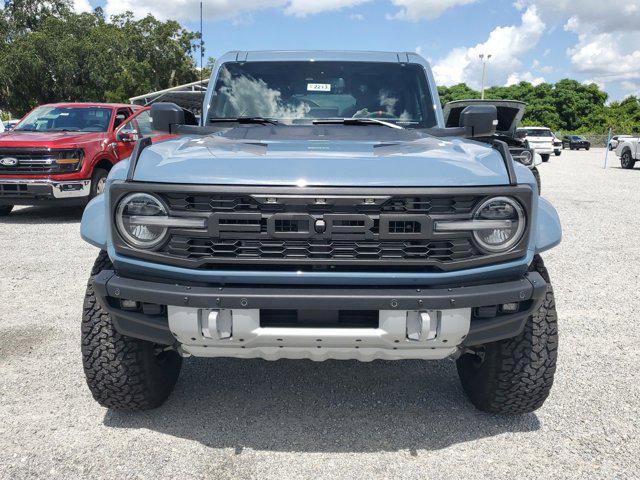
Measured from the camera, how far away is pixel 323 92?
395 cm

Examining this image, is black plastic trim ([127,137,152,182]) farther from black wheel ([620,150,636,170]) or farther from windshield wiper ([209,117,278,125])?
black wheel ([620,150,636,170])

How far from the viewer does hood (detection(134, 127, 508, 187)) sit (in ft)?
7.70

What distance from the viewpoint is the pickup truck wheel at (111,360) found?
9.14ft

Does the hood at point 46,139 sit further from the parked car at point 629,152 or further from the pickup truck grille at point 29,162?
the parked car at point 629,152

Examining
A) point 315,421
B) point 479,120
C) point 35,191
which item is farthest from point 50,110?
point 315,421

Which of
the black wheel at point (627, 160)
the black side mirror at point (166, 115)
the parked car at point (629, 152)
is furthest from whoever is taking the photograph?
the black wheel at point (627, 160)

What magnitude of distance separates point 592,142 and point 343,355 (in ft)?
187

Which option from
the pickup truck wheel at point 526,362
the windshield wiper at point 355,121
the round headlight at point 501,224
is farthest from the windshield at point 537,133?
the round headlight at point 501,224

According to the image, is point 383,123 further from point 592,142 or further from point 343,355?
point 592,142

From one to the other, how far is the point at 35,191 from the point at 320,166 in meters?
Answer: 7.39

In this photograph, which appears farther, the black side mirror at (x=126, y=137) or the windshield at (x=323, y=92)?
the black side mirror at (x=126, y=137)

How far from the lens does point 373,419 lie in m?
3.00

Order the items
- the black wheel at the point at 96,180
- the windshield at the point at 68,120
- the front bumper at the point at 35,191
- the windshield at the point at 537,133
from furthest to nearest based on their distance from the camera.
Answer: the windshield at the point at 537,133 → the windshield at the point at 68,120 → the black wheel at the point at 96,180 → the front bumper at the point at 35,191

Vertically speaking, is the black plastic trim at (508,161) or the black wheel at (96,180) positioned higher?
the black plastic trim at (508,161)
